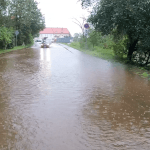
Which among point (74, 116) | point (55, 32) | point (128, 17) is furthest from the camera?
point (55, 32)

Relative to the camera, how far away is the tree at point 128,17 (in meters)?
14.2

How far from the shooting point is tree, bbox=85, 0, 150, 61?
1422 centimetres

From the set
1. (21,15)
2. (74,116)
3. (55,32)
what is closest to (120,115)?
(74,116)

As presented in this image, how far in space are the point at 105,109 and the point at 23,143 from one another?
249 centimetres

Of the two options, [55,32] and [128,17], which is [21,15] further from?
[55,32]

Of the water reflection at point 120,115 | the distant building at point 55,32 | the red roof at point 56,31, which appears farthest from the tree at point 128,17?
the red roof at point 56,31

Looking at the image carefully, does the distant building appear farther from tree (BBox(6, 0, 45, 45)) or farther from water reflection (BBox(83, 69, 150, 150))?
water reflection (BBox(83, 69, 150, 150))

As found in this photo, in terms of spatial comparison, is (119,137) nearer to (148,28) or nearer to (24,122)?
(24,122)

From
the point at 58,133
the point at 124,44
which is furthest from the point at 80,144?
the point at 124,44

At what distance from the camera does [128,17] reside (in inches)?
619

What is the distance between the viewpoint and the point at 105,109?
224 inches

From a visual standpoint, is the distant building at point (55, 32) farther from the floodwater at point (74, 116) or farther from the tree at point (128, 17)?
the floodwater at point (74, 116)

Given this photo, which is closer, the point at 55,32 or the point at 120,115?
the point at 120,115

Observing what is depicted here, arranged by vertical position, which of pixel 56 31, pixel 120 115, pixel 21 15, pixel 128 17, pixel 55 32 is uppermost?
pixel 56 31
